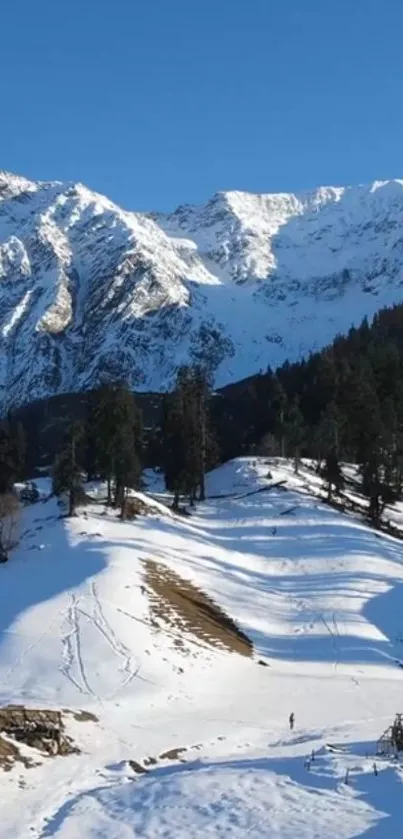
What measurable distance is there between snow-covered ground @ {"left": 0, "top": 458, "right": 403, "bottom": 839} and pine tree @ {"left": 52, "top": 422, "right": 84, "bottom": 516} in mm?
2101

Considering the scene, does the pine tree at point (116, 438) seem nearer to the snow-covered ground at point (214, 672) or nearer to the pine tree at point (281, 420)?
the snow-covered ground at point (214, 672)

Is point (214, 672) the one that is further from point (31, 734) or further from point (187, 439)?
point (187, 439)

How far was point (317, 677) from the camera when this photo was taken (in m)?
41.3

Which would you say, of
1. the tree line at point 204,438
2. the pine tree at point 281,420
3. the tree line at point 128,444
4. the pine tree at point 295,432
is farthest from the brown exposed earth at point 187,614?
the pine tree at point 281,420

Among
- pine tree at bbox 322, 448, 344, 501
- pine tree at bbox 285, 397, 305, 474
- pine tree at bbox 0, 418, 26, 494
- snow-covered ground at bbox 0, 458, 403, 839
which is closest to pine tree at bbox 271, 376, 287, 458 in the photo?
pine tree at bbox 285, 397, 305, 474

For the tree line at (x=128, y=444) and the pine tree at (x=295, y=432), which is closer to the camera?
the tree line at (x=128, y=444)

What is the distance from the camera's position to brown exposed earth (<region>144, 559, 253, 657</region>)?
44.3 m

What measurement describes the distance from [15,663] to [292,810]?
18.8m

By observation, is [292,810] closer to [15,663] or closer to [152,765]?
[152,765]

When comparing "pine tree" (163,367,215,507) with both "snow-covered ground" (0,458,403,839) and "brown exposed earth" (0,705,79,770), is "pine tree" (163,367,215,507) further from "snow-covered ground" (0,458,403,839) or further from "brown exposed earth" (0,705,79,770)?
"brown exposed earth" (0,705,79,770)

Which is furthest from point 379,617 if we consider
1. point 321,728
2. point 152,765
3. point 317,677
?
point 152,765

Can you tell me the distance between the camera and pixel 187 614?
46969mm

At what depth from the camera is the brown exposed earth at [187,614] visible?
145 ft

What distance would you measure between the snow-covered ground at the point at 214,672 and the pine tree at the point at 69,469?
2.10 metres
